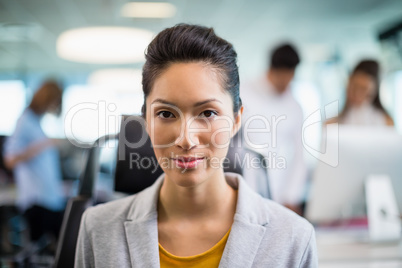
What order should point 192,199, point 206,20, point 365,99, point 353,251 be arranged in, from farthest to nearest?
1. point 206,20
2. point 365,99
3. point 353,251
4. point 192,199

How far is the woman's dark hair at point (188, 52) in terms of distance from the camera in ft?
2.39

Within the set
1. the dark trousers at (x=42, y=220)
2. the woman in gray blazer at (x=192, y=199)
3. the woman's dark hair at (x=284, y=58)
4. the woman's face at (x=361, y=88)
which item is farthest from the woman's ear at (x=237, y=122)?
the dark trousers at (x=42, y=220)

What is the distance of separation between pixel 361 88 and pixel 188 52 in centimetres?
172

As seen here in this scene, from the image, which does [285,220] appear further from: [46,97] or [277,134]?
[46,97]

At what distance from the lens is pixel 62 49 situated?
10.2ft

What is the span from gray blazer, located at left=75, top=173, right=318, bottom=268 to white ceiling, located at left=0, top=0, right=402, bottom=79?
10.2ft

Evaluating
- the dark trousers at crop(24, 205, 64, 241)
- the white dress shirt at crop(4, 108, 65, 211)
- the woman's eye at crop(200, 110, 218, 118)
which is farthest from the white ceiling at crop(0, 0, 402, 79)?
the woman's eye at crop(200, 110, 218, 118)

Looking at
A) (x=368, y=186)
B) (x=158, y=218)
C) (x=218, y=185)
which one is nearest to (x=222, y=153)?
(x=218, y=185)

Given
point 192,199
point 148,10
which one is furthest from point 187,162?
point 148,10

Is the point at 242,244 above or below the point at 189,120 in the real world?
below

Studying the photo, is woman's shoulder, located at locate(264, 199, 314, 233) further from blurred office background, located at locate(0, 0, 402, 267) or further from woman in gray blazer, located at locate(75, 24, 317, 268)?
blurred office background, located at locate(0, 0, 402, 267)

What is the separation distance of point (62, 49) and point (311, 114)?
2665 millimetres

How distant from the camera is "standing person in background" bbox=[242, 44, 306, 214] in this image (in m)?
0.89

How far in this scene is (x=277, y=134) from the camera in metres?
0.92
